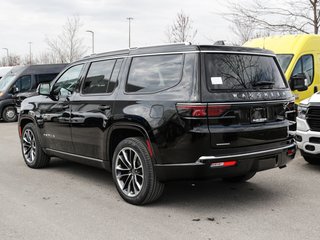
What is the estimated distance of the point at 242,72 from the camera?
4.91 metres

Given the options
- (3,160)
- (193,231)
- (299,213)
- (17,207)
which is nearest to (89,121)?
(17,207)

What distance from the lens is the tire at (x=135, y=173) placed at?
4.88 m

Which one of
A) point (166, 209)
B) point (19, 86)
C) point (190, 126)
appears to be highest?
point (19, 86)

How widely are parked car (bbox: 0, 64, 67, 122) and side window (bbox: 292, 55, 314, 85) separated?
1111 centimetres

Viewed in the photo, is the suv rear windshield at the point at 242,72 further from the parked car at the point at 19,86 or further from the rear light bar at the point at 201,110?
the parked car at the point at 19,86

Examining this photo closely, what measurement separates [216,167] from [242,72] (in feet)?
3.80

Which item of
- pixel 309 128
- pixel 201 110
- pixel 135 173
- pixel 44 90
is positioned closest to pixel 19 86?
pixel 44 90

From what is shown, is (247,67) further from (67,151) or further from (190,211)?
(67,151)

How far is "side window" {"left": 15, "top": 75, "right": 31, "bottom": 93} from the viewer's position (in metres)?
17.4

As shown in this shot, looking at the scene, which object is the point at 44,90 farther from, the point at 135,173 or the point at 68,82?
the point at 135,173

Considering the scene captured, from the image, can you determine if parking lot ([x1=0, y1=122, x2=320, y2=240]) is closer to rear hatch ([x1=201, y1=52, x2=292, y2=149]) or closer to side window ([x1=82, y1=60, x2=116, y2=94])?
rear hatch ([x1=201, y1=52, x2=292, y2=149])

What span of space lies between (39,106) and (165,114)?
3070 mm

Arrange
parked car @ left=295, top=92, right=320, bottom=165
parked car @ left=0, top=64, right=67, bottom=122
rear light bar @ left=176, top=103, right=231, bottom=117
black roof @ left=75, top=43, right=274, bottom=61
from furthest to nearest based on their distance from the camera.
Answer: parked car @ left=0, top=64, right=67, bottom=122 → parked car @ left=295, top=92, right=320, bottom=165 → black roof @ left=75, top=43, right=274, bottom=61 → rear light bar @ left=176, top=103, right=231, bottom=117

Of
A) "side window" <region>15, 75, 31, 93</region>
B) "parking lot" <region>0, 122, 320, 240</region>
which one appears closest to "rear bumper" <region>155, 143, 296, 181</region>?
"parking lot" <region>0, 122, 320, 240</region>
